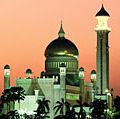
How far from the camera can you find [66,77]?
6604 inches

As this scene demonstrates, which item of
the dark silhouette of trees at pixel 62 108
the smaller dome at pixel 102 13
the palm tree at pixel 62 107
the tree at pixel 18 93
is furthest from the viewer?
the smaller dome at pixel 102 13

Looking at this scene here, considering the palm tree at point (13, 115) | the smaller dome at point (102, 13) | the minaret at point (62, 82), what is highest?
→ the smaller dome at point (102, 13)

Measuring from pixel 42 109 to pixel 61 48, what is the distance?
1726 centimetres

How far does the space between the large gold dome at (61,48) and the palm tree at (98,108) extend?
49.8 feet

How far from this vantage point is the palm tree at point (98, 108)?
152m

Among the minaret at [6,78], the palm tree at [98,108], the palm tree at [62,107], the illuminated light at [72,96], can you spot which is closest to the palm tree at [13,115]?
the minaret at [6,78]

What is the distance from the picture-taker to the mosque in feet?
525

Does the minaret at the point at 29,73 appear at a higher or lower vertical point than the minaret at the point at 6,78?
higher

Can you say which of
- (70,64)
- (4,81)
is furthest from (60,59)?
(4,81)

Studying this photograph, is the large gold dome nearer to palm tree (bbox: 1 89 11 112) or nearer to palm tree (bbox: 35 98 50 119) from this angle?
palm tree (bbox: 35 98 50 119)

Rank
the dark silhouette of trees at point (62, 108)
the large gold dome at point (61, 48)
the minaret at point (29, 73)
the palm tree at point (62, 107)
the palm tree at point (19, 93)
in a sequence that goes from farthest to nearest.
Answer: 1. the large gold dome at point (61, 48)
2. the minaret at point (29, 73)
3. the palm tree at point (62, 107)
4. the palm tree at point (19, 93)
5. the dark silhouette of trees at point (62, 108)

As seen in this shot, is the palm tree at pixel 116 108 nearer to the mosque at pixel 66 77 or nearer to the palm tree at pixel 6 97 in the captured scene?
the mosque at pixel 66 77

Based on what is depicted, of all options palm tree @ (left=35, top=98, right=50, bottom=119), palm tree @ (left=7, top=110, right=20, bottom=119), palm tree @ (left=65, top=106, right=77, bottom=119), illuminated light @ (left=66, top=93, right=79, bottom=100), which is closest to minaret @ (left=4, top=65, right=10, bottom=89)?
palm tree @ (left=35, top=98, right=50, bottom=119)

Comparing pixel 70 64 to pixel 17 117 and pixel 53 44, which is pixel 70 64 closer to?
pixel 53 44
